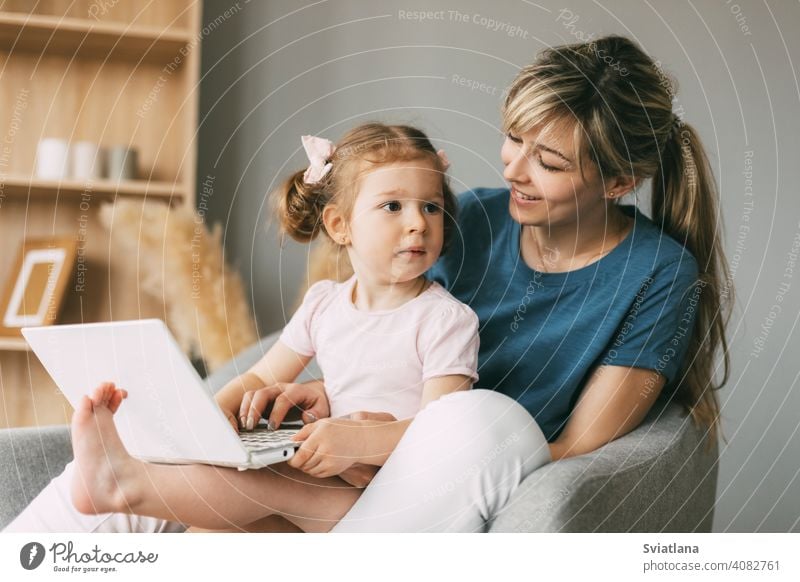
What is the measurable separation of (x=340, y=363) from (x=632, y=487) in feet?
1.16

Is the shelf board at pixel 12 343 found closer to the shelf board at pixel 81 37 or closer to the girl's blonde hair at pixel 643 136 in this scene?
the shelf board at pixel 81 37

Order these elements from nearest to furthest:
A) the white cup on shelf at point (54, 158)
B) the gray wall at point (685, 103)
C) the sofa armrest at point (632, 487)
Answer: the sofa armrest at point (632, 487) < the gray wall at point (685, 103) < the white cup on shelf at point (54, 158)

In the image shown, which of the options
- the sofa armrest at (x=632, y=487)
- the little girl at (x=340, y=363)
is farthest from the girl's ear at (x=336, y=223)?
the sofa armrest at (x=632, y=487)

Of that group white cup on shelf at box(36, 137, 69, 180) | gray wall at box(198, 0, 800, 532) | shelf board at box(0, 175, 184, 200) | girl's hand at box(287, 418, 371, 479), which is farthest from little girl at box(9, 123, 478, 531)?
white cup on shelf at box(36, 137, 69, 180)

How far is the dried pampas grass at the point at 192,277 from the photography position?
142cm

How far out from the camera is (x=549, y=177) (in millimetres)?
1025

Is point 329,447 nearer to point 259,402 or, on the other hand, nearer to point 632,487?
point 259,402

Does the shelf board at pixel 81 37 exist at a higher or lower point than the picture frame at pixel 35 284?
higher

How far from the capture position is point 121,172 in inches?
57.4

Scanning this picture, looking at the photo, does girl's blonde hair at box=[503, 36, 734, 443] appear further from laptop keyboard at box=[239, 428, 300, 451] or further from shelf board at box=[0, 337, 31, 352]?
shelf board at box=[0, 337, 31, 352]

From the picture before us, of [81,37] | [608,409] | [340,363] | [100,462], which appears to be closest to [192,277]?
[81,37]

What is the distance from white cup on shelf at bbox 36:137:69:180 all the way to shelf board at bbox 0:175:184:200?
4cm

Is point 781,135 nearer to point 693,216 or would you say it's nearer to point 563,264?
point 693,216

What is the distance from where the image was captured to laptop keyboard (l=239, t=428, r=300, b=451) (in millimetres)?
849
